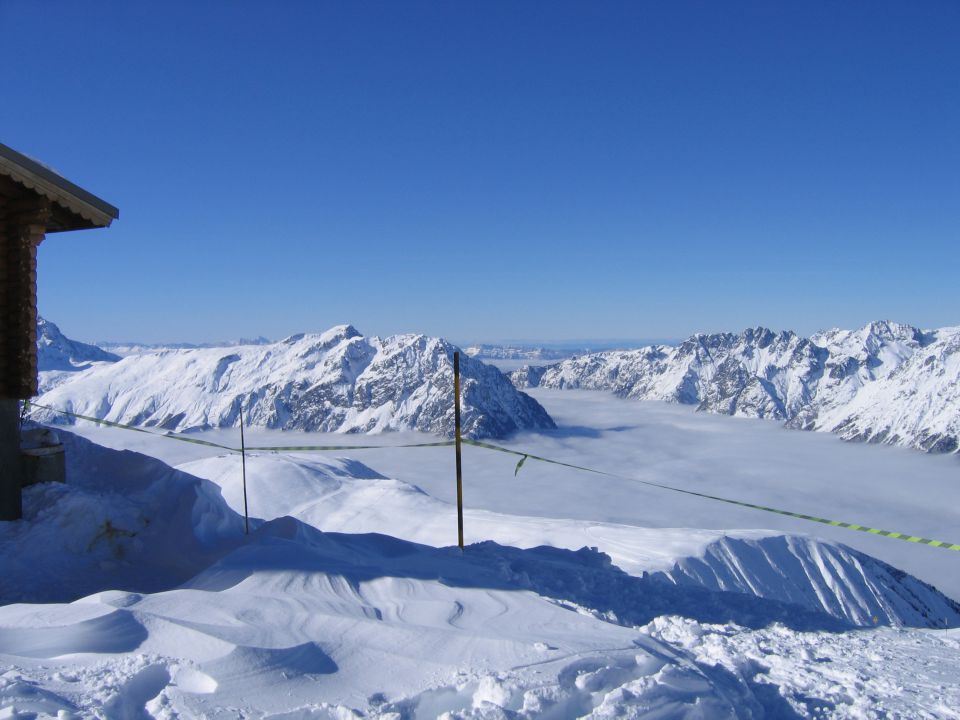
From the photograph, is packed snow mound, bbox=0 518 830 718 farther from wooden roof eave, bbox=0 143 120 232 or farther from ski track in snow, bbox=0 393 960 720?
wooden roof eave, bbox=0 143 120 232

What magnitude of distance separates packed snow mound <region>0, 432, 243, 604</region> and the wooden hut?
2.57 ft

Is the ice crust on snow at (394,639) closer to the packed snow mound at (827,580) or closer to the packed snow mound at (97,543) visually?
the packed snow mound at (97,543)

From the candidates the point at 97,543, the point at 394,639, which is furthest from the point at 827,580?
the point at 97,543

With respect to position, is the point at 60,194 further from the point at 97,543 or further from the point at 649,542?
the point at 649,542

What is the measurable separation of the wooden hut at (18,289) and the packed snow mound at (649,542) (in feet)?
88.7

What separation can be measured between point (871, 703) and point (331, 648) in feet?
18.7

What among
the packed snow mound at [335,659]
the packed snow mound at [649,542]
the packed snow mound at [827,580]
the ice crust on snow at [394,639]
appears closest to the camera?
the packed snow mound at [335,659]

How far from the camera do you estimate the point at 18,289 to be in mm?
10688

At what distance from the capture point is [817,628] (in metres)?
9.38

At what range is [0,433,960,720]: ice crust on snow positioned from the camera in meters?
5.09

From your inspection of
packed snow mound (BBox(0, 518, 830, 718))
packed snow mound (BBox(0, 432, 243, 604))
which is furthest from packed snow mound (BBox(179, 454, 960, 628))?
packed snow mound (BBox(0, 518, 830, 718))

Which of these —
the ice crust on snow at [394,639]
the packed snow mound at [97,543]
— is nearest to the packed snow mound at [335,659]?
the ice crust on snow at [394,639]

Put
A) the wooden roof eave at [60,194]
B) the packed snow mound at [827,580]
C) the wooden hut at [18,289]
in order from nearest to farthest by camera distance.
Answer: the wooden roof eave at [60,194] → the wooden hut at [18,289] → the packed snow mound at [827,580]

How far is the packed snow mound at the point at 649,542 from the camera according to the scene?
39969mm
